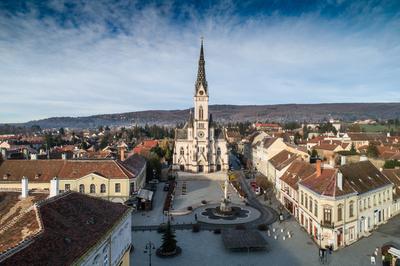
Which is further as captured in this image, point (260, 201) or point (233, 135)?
point (233, 135)

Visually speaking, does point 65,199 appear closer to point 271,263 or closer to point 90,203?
point 90,203

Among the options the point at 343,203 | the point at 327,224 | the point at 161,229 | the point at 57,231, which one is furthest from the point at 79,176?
the point at 343,203

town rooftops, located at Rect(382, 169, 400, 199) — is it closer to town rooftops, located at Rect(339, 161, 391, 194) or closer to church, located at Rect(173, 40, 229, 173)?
town rooftops, located at Rect(339, 161, 391, 194)

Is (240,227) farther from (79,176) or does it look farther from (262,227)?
(79,176)

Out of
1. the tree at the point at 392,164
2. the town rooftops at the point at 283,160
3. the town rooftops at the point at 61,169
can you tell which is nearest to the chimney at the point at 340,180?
the town rooftops at the point at 283,160

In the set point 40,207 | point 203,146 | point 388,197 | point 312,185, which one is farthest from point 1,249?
point 203,146

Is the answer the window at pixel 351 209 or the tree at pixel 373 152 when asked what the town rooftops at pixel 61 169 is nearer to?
the window at pixel 351 209

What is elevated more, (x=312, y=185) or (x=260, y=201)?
(x=312, y=185)

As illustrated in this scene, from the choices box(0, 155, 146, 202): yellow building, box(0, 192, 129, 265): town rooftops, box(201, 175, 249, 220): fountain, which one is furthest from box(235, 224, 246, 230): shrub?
box(0, 192, 129, 265): town rooftops
